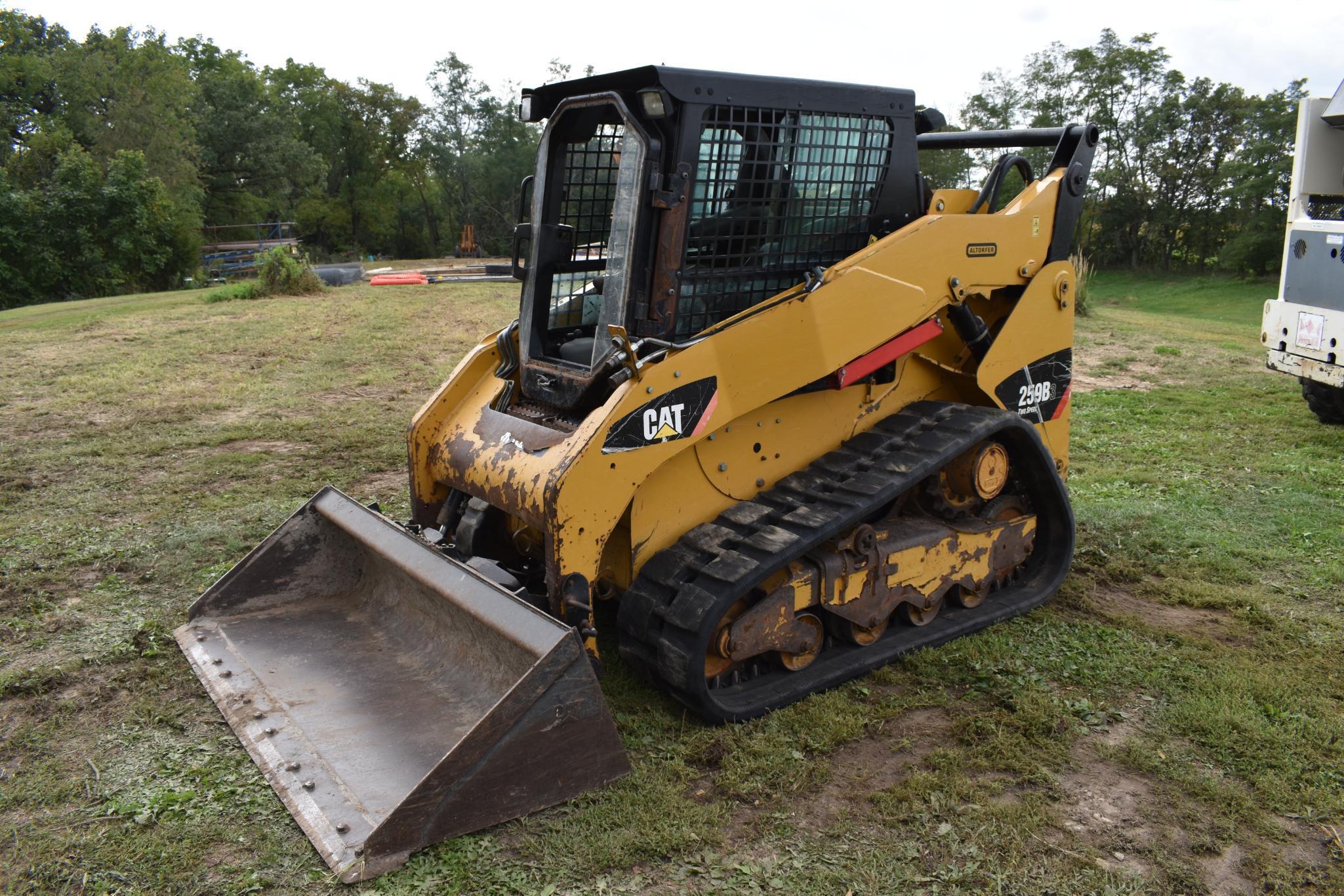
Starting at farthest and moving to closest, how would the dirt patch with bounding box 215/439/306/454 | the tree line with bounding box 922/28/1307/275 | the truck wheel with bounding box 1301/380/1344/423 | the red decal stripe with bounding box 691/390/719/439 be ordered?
the tree line with bounding box 922/28/1307/275, the truck wheel with bounding box 1301/380/1344/423, the dirt patch with bounding box 215/439/306/454, the red decal stripe with bounding box 691/390/719/439

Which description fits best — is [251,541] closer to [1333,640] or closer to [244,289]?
[1333,640]

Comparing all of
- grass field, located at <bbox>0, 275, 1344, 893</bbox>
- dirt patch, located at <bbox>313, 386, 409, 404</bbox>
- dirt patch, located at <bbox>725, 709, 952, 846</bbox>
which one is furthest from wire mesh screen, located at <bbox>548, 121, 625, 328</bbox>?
dirt patch, located at <bbox>313, 386, 409, 404</bbox>

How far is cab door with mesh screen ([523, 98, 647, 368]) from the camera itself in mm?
4379

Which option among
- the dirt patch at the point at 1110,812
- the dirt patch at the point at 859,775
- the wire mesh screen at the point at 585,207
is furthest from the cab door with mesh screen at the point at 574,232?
the dirt patch at the point at 1110,812

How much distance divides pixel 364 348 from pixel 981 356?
9004 millimetres

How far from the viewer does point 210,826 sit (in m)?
3.22

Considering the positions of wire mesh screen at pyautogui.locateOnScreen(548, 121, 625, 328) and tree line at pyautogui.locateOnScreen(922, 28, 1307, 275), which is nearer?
wire mesh screen at pyautogui.locateOnScreen(548, 121, 625, 328)

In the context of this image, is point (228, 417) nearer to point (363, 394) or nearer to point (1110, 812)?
point (363, 394)

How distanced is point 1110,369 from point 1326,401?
2.93 meters

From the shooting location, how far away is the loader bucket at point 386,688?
10.2ft

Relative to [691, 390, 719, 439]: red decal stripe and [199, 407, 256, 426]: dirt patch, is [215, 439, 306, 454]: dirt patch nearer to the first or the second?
[199, 407, 256, 426]: dirt patch

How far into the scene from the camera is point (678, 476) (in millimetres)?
4027

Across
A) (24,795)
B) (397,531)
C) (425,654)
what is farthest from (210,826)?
(397,531)

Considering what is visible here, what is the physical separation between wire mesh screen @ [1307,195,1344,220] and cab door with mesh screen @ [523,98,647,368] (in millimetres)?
6798
